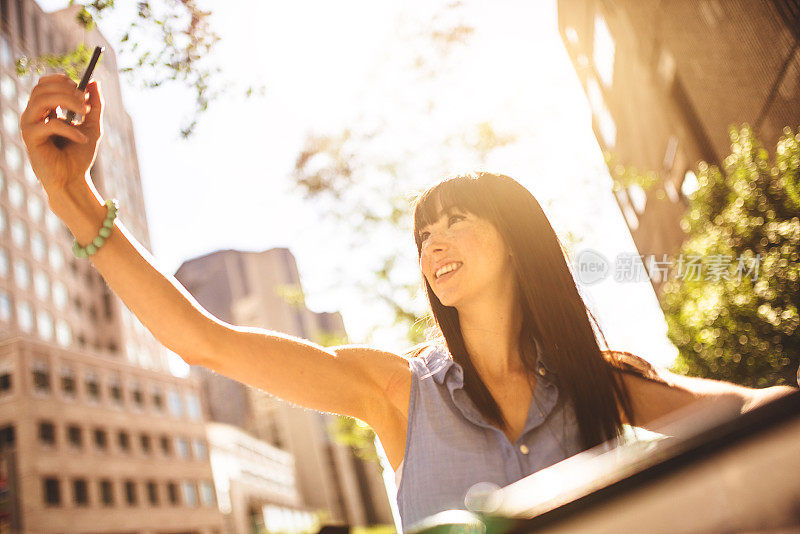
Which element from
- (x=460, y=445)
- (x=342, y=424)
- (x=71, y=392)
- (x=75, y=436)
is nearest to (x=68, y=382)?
(x=71, y=392)

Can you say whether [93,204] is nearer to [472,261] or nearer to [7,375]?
[472,261]

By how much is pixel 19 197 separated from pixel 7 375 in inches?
560

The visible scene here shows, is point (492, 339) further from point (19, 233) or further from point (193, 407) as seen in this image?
point (193, 407)

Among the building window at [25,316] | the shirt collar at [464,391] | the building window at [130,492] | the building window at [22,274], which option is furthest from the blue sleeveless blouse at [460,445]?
the building window at [130,492]

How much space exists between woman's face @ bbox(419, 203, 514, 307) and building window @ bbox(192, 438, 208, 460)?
62071 mm

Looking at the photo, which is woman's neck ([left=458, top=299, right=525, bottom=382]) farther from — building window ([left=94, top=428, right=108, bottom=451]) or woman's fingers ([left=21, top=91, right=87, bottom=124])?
building window ([left=94, top=428, right=108, bottom=451])

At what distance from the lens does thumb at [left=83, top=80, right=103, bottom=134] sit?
168 centimetres

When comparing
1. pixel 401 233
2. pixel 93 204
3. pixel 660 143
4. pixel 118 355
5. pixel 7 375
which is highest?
pixel 118 355

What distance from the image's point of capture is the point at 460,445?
157 cm

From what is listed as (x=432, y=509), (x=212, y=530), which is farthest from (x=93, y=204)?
(x=212, y=530)

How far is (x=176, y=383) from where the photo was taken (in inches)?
2355

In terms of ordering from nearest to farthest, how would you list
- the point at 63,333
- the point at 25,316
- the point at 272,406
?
the point at 25,316
the point at 63,333
the point at 272,406

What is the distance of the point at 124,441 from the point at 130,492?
3934 millimetres

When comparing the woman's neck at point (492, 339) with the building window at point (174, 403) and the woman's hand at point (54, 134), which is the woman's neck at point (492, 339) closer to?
the woman's hand at point (54, 134)
